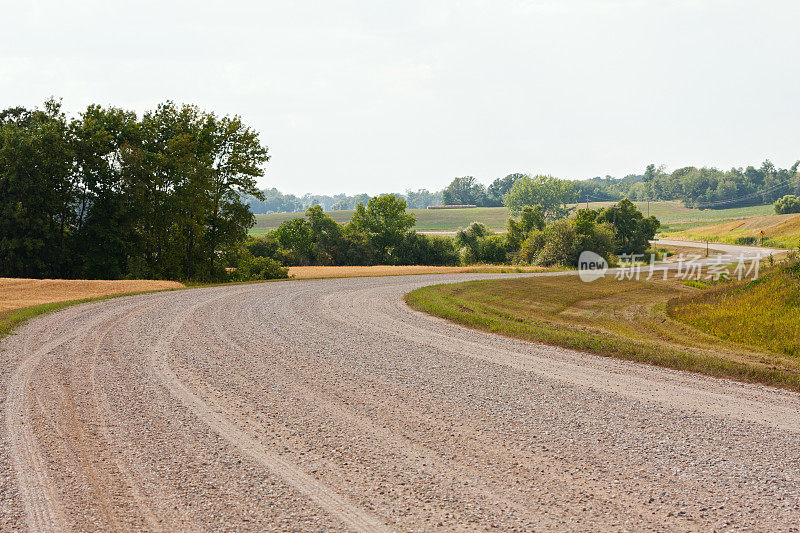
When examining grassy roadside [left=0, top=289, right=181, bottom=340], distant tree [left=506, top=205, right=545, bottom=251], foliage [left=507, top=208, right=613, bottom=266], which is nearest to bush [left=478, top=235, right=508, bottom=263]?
distant tree [left=506, top=205, right=545, bottom=251]

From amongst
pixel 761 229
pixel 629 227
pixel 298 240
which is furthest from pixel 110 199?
pixel 761 229

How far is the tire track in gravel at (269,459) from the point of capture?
4.95 meters

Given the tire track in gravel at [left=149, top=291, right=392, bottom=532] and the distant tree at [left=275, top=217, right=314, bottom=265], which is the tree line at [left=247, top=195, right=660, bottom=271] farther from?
the tire track in gravel at [left=149, top=291, right=392, bottom=532]

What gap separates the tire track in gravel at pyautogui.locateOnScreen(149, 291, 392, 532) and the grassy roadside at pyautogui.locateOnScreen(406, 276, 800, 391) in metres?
7.64

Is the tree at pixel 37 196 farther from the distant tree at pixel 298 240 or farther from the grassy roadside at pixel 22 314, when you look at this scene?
the distant tree at pixel 298 240

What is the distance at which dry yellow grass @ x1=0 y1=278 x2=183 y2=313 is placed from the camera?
2330 centimetres

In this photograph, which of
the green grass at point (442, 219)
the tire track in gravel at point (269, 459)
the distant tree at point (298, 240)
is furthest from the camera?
the green grass at point (442, 219)

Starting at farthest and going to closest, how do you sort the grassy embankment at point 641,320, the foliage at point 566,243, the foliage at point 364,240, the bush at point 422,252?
the bush at point 422,252 → the foliage at point 364,240 → the foliage at point 566,243 → the grassy embankment at point 641,320

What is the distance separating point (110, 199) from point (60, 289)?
32.7ft

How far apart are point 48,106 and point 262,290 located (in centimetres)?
2093

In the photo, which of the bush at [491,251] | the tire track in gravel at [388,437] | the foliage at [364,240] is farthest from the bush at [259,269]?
the bush at [491,251]

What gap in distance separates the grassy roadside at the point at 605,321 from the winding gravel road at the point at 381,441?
0.83 m

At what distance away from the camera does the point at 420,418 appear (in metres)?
7.61

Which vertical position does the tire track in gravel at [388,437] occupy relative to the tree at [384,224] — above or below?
below
